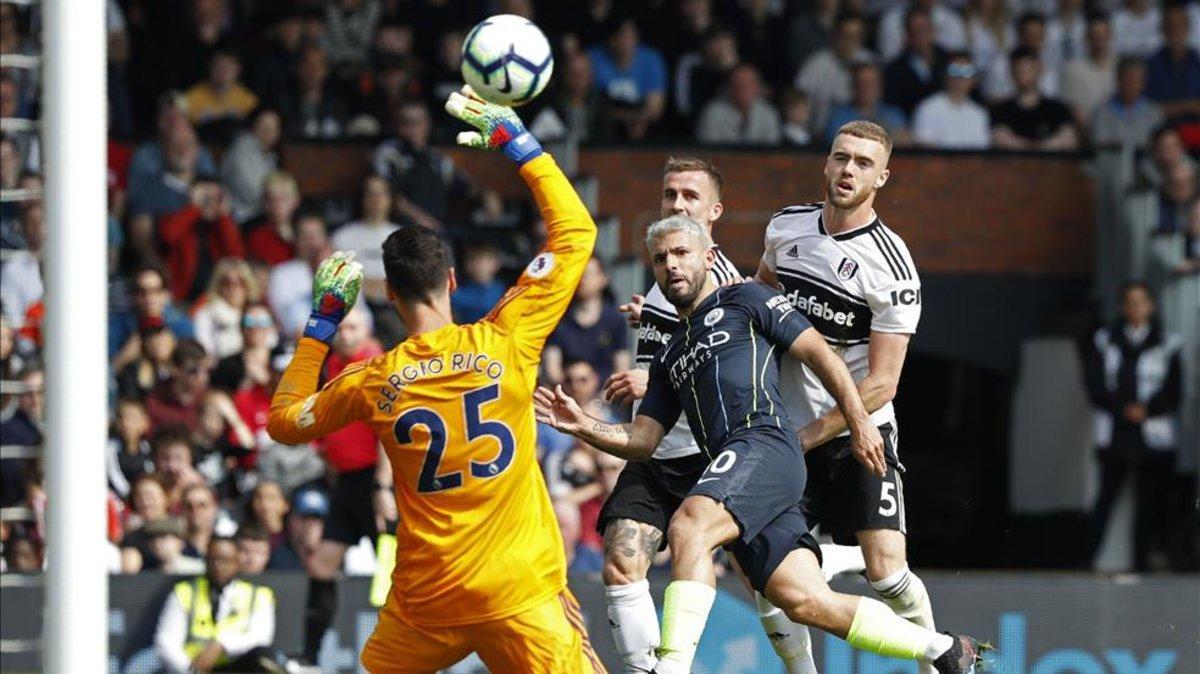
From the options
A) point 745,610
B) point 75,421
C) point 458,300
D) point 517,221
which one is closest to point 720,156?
point 517,221

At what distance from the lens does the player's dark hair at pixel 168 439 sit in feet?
42.5

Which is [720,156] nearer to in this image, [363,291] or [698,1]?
[698,1]

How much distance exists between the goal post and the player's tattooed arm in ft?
7.39

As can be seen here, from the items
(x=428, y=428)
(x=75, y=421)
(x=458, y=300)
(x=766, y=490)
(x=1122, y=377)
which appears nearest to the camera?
(x=75, y=421)

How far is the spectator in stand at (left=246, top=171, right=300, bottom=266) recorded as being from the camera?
48.2 ft

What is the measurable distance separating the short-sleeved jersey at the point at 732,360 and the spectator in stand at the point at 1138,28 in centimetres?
1058

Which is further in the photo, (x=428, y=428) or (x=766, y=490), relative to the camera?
(x=766, y=490)

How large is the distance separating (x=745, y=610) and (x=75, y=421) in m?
6.47

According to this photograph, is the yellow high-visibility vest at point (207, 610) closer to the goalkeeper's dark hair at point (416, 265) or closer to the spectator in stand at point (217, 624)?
the spectator in stand at point (217, 624)

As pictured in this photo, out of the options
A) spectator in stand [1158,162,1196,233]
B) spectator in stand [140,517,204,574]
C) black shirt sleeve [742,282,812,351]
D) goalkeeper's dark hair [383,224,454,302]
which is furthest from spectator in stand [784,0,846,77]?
goalkeeper's dark hair [383,224,454,302]

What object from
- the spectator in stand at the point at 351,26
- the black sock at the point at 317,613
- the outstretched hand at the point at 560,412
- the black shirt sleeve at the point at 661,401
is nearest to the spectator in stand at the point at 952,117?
the spectator in stand at the point at 351,26

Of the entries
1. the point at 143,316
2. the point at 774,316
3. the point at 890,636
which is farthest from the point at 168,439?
the point at 890,636

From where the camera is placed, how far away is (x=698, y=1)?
1705 cm

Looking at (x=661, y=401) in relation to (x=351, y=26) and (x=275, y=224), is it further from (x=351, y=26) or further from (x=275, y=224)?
(x=351, y=26)
